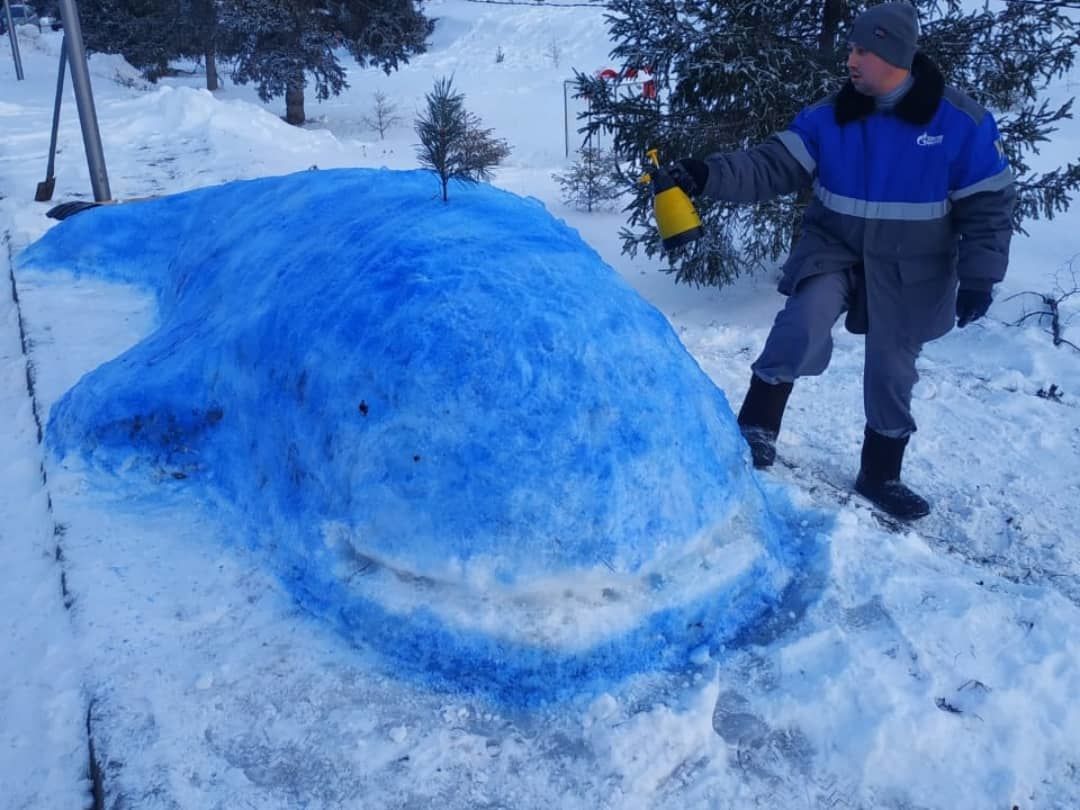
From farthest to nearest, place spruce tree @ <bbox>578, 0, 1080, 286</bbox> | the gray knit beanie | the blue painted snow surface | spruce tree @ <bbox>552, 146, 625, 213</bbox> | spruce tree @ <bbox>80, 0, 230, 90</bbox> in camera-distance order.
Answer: spruce tree @ <bbox>80, 0, 230, 90</bbox>
spruce tree @ <bbox>552, 146, 625, 213</bbox>
spruce tree @ <bbox>578, 0, 1080, 286</bbox>
the gray knit beanie
the blue painted snow surface

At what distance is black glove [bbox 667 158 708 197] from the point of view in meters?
3.16

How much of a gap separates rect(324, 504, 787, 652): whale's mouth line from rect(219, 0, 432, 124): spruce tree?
1505 cm

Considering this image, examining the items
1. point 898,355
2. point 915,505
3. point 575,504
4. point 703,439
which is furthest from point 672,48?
point 575,504

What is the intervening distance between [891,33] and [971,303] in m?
0.95

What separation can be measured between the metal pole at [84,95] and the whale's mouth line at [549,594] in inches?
238

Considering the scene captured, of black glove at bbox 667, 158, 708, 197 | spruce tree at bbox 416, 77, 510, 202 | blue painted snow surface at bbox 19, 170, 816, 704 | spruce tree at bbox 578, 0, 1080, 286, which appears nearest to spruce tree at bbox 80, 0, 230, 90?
spruce tree at bbox 578, 0, 1080, 286

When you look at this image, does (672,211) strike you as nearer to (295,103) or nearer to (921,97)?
(921,97)

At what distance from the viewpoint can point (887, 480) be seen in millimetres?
3357

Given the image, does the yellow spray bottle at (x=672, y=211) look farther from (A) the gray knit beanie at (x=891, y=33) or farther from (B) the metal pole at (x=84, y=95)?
(B) the metal pole at (x=84, y=95)

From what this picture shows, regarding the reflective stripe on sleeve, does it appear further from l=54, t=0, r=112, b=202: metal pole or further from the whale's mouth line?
l=54, t=0, r=112, b=202: metal pole

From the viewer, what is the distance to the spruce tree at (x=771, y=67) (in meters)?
5.40

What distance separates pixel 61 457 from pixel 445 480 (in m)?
1.70

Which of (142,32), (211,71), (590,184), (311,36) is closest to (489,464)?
(590,184)

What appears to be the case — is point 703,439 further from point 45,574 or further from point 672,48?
point 672,48
